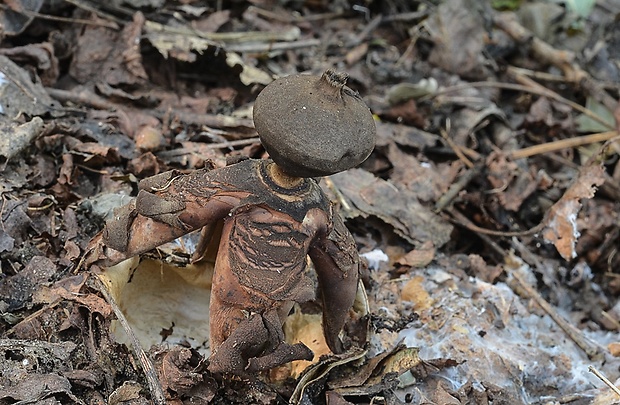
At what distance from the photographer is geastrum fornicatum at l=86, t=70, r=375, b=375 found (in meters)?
1.87

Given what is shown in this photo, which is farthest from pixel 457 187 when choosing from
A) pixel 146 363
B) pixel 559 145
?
pixel 146 363

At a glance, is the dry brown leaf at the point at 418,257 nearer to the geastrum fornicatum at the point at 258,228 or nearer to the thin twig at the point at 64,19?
the geastrum fornicatum at the point at 258,228

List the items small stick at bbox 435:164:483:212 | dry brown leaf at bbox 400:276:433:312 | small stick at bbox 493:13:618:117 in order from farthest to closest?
1. small stick at bbox 493:13:618:117
2. small stick at bbox 435:164:483:212
3. dry brown leaf at bbox 400:276:433:312

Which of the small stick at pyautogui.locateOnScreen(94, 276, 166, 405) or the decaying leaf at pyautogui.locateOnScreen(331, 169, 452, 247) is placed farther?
the decaying leaf at pyautogui.locateOnScreen(331, 169, 452, 247)

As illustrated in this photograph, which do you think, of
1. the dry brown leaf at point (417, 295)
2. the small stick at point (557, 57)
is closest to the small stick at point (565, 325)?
the dry brown leaf at point (417, 295)

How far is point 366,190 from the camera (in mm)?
3289

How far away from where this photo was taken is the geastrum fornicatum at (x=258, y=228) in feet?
6.13

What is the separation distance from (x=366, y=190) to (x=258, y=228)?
4.48ft

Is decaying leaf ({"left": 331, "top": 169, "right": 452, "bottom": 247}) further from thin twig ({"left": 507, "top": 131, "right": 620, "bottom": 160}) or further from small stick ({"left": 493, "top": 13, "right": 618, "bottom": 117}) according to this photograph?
small stick ({"left": 493, "top": 13, "right": 618, "bottom": 117})

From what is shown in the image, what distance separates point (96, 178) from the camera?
3006 mm

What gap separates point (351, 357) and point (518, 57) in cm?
343

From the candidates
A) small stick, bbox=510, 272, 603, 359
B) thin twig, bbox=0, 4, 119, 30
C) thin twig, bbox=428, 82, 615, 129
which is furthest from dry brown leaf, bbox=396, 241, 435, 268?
thin twig, bbox=0, 4, 119, 30

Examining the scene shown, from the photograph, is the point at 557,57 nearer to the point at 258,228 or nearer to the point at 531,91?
the point at 531,91

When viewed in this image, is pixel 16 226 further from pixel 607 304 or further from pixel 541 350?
pixel 607 304
